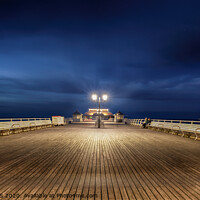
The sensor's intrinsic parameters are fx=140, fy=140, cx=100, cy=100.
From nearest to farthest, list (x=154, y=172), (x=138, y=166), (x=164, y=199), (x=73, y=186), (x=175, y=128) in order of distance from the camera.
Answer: (x=164, y=199) < (x=73, y=186) < (x=154, y=172) < (x=138, y=166) < (x=175, y=128)

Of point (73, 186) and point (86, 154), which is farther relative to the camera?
point (86, 154)

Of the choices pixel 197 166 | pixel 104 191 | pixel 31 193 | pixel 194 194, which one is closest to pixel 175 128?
pixel 197 166

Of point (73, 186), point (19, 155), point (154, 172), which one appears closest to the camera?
point (73, 186)

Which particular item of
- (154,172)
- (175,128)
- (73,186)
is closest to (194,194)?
(154,172)

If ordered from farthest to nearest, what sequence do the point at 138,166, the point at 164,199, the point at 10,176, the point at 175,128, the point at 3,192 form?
1. the point at 175,128
2. the point at 138,166
3. the point at 10,176
4. the point at 3,192
5. the point at 164,199

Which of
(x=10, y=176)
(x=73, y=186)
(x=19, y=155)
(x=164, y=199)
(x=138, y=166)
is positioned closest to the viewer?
(x=164, y=199)

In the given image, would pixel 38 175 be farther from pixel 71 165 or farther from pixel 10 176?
pixel 71 165

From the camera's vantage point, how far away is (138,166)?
4.95 meters

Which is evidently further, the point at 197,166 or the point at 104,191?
the point at 197,166

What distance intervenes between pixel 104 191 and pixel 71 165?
1963 millimetres

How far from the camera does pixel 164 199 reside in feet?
10.1

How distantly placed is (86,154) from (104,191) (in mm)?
2992

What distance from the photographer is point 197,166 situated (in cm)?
506

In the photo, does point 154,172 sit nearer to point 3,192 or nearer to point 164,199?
point 164,199
